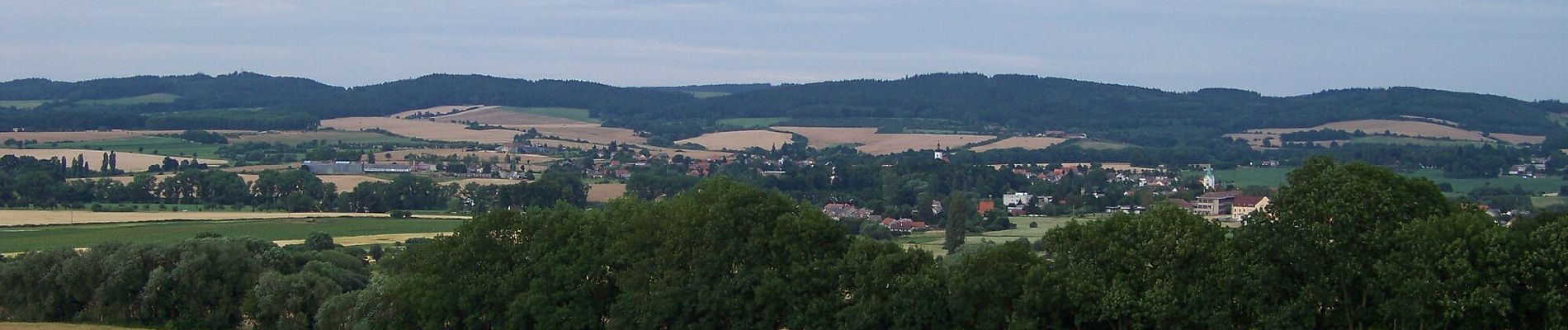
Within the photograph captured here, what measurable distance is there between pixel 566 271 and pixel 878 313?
6.62 metres

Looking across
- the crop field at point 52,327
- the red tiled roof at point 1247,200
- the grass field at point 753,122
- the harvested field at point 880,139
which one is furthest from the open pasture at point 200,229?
the grass field at point 753,122

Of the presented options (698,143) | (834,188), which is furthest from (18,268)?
(698,143)

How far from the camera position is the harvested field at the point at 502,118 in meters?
179

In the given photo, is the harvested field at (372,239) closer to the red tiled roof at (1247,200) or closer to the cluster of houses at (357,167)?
the red tiled roof at (1247,200)

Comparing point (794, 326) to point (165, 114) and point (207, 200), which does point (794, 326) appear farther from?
point (165, 114)

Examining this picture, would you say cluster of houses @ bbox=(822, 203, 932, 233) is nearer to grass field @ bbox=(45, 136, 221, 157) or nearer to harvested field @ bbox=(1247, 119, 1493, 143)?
grass field @ bbox=(45, 136, 221, 157)

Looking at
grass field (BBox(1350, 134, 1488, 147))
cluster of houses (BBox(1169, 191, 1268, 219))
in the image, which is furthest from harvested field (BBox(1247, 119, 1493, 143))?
cluster of houses (BBox(1169, 191, 1268, 219))

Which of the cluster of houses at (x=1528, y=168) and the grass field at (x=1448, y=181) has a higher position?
the cluster of houses at (x=1528, y=168)

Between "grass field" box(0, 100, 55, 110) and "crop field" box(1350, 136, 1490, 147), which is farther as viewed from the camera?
"grass field" box(0, 100, 55, 110)

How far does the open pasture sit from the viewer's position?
185 feet

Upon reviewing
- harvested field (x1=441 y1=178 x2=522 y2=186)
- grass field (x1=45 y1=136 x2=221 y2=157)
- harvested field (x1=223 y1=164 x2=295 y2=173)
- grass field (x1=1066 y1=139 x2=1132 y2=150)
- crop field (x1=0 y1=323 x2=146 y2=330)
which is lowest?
crop field (x1=0 y1=323 x2=146 y2=330)

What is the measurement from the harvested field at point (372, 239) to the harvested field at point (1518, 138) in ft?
385

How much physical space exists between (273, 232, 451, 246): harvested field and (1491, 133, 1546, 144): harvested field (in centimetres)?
11722

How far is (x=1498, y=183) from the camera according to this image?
97.1 m
